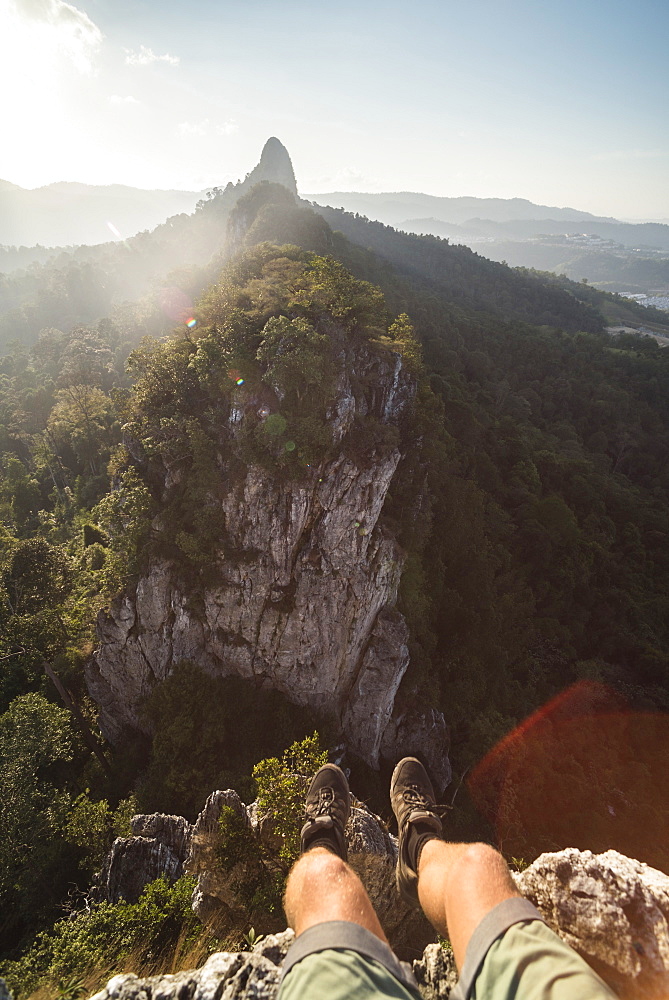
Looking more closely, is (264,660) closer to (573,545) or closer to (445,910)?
(445,910)

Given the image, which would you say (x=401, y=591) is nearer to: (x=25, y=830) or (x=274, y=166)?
(x=25, y=830)

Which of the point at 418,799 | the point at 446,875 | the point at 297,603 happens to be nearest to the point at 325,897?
the point at 446,875

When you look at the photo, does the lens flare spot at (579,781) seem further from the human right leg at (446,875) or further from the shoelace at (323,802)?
the shoelace at (323,802)

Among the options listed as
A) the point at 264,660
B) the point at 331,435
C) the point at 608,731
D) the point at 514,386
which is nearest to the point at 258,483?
the point at 331,435

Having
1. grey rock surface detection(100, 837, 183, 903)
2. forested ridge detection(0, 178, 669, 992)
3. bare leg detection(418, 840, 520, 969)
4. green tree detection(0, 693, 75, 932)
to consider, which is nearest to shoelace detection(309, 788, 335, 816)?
bare leg detection(418, 840, 520, 969)

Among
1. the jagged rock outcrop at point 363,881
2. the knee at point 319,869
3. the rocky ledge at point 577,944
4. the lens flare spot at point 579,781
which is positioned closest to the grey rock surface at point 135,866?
the jagged rock outcrop at point 363,881
